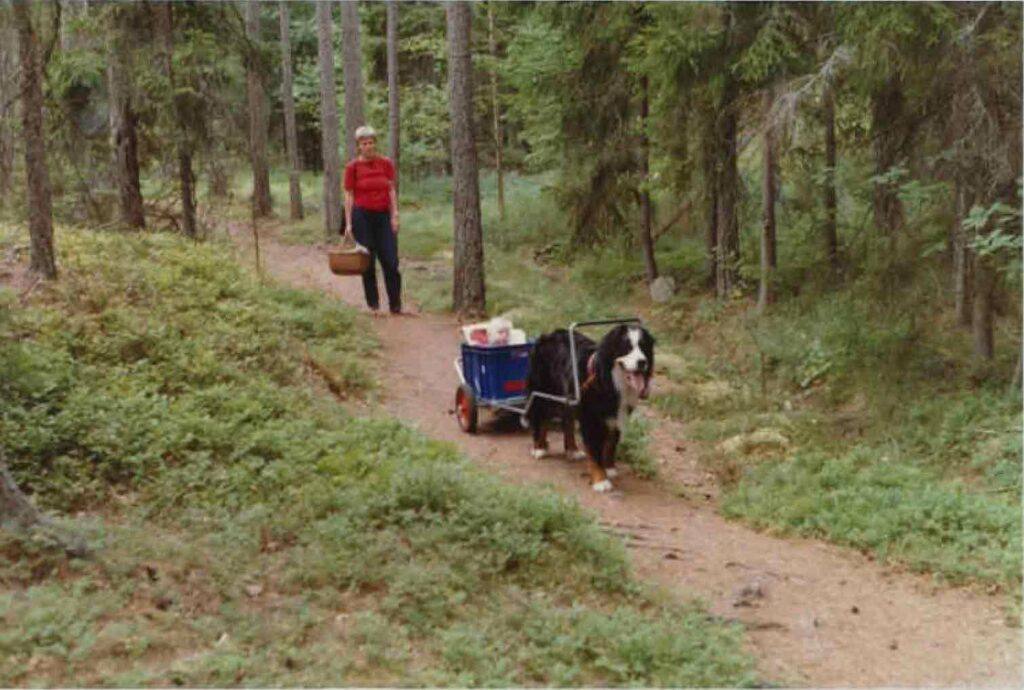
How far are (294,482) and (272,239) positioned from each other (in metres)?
17.9

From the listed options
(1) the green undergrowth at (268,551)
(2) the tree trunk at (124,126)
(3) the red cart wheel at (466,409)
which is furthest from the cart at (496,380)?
(2) the tree trunk at (124,126)

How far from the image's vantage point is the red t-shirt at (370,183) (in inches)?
493

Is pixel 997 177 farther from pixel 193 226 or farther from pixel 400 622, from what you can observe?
pixel 193 226

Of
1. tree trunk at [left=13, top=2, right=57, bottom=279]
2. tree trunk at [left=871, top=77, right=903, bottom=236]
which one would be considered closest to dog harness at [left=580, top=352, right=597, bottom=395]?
tree trunk at [left=871, top=77, right=903, bottom=236]

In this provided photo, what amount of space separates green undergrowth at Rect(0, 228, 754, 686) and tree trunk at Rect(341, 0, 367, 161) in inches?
571

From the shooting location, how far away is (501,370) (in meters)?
9.06

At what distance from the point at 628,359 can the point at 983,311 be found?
4.71 metres

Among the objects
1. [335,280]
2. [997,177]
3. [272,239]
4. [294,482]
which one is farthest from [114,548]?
[272,239]

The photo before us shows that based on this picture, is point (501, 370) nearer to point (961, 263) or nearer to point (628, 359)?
point (628, 359)

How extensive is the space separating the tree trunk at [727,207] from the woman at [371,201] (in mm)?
4636

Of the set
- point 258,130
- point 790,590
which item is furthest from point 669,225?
point 258,130

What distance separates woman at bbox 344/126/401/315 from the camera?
12492mm

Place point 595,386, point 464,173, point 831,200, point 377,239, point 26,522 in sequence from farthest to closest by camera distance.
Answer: point 464,173, point 377,239, point 831,200, point 595,386, point 26,522

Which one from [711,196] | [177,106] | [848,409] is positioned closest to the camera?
[848,409]
